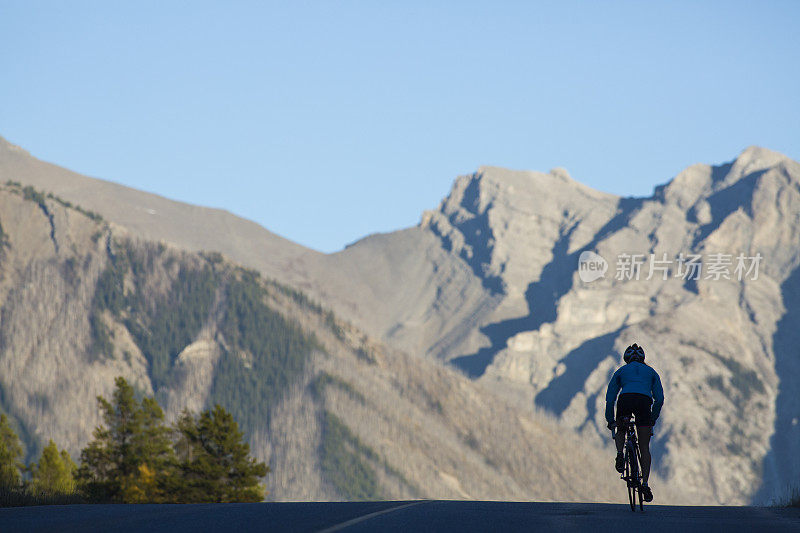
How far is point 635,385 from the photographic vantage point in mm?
21750

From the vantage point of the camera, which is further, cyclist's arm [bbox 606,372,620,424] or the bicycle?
cyclist's arm [bbox 606,372,620,424]

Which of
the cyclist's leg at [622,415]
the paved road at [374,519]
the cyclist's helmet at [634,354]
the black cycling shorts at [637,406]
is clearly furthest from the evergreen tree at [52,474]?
the black cycling shorts at [637,406]

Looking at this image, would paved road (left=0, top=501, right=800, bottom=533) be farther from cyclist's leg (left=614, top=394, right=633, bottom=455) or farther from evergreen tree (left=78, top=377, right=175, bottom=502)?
evergreen tree (left=78, top=377, right=175, bottom=502)

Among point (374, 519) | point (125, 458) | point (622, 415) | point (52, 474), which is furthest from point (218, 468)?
point (374, 519)

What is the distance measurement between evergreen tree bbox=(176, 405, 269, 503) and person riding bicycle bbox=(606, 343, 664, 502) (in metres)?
47.3

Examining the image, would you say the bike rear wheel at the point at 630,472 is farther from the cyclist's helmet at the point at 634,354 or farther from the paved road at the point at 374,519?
the cyclist's helmet at the point at 634,354

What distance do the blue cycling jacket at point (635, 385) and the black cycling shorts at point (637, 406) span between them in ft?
0.33

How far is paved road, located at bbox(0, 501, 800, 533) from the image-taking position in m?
16.6

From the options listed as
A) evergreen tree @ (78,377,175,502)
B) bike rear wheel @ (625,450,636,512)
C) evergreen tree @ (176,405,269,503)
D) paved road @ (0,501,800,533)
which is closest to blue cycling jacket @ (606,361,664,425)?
bike rear wheel @ (625,450,636,512)

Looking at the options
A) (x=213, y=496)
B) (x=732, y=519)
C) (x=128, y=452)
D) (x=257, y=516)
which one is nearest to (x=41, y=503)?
(x=257, y=516)

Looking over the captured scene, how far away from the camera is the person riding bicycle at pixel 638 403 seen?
70.7 ft

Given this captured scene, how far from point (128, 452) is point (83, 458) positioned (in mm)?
3617

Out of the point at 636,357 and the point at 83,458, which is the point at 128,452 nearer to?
the point at 83,458

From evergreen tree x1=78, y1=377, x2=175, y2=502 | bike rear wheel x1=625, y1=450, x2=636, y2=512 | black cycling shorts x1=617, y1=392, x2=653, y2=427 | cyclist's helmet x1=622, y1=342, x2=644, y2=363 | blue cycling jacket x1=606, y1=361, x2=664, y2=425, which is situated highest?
cyclist's helmet x1=622, y1=342, x2=644, y2=363
